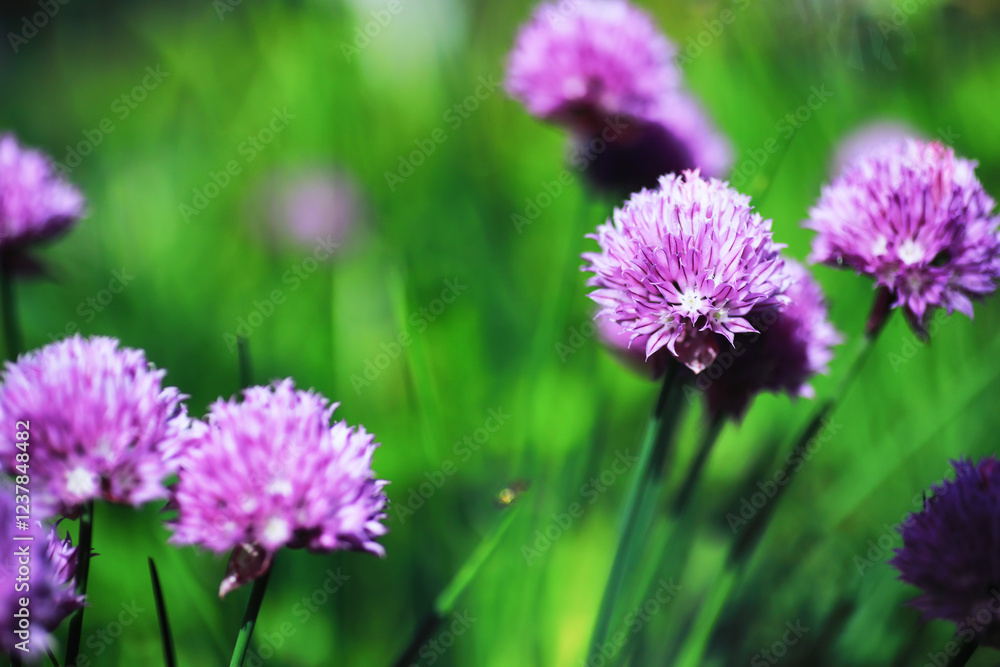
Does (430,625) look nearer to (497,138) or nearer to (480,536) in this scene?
(480,536)

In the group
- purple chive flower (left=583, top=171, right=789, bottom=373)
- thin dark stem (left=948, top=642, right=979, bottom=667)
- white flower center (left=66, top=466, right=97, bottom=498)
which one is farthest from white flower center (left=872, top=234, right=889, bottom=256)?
white flower center (left=66, top=466, right=97, bottom=498)

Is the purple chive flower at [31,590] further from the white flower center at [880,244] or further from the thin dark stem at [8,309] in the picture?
the white flower center at [880,244]

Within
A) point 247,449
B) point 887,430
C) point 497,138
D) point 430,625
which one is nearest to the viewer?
point 247,449

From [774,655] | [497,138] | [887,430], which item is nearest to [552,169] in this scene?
[497,138]

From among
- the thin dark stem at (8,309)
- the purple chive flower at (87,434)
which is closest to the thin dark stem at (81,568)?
the purple chive flower at (87,434)

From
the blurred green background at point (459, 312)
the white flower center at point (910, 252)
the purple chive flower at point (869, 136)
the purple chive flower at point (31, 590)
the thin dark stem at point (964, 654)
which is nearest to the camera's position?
the purple chive flower at point (31, 590)

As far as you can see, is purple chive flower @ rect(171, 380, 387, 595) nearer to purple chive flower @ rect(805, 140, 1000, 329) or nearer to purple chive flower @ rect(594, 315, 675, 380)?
purple chive flower @ rect(594, 315, 675, 380)
